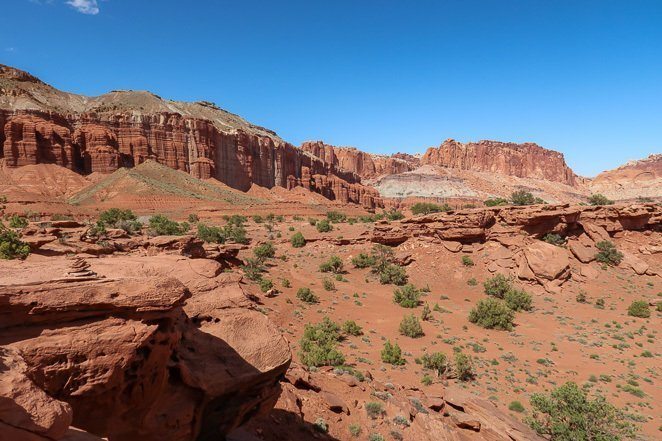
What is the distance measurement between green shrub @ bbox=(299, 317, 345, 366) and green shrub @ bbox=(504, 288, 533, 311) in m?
12.0

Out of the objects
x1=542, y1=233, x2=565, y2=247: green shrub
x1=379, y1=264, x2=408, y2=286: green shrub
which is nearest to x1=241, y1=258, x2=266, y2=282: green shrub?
x1=379, y1=264, x2=408, y2=286: green shrub

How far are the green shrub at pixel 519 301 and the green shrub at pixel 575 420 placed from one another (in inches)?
466

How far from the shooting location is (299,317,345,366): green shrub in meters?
12.7

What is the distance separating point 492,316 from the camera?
19078 mm

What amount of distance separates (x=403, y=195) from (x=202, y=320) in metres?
123

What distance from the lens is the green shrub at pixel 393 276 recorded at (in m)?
26.1

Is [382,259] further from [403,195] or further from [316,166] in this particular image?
[403,195]

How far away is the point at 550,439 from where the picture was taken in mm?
9430

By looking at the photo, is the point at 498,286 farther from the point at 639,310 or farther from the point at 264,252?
the point at 264,252

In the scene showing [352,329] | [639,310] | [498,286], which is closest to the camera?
[352,329]

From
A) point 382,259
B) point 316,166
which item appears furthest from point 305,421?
point 316,166

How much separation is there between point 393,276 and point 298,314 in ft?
32.6

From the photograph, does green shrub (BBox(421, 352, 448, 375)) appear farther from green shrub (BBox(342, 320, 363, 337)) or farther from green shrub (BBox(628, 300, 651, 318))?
green shrub (BBox(628, 300, 651, 318))

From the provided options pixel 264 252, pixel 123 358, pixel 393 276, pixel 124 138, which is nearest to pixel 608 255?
pixel 393 276
